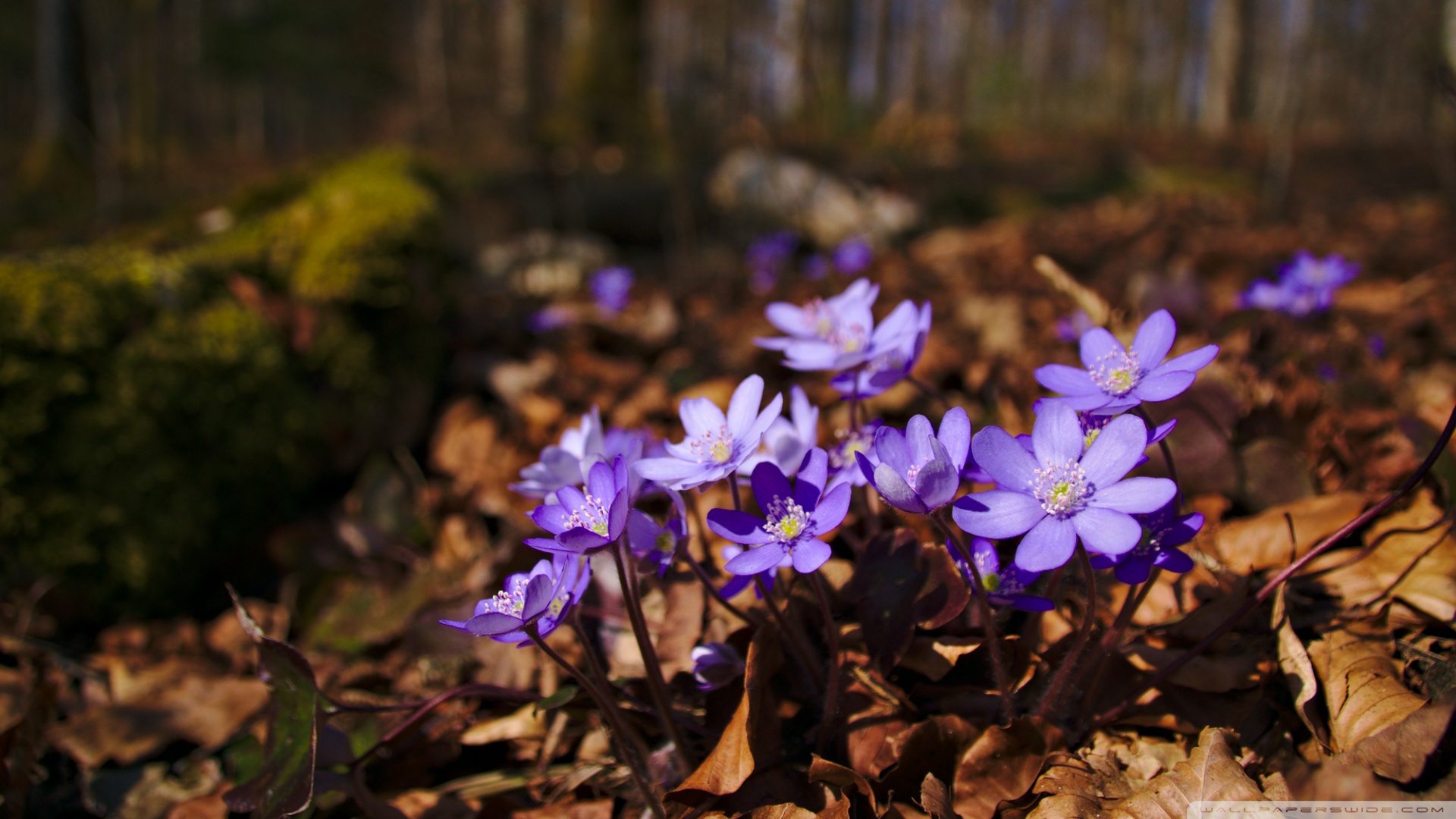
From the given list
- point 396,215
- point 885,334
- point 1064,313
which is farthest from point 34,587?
point 1064,313

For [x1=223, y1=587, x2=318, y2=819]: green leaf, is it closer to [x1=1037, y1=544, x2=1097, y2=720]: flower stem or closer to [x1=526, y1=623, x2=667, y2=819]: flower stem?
[x1=526, y1=623, x2=667, y2=819]: flower stem

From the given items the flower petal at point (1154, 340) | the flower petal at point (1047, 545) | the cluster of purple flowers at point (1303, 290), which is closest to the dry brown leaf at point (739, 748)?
the flower petal at point (1047, 545)

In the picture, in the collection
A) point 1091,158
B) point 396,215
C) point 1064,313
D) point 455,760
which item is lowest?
point 1091,158

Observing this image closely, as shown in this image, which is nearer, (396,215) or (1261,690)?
(1261,690)

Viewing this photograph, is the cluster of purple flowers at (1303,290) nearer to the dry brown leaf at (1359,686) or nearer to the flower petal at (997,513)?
the dry brown leaf at (1359,686)

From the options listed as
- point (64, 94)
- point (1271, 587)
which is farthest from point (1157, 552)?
point (64, 94)

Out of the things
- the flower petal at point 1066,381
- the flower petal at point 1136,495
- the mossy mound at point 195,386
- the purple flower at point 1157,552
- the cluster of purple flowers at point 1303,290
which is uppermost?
the flower petal at point 1066,381

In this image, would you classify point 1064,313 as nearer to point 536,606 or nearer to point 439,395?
point 439,395
